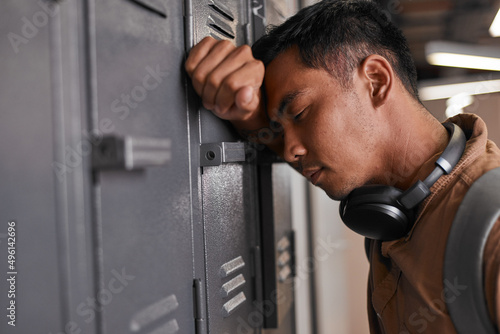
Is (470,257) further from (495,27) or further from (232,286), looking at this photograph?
(495,27)

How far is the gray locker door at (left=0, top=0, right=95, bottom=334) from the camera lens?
61 cm

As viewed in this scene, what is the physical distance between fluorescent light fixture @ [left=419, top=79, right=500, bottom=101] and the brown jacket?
143 inches

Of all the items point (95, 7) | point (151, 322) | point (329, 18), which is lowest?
point (151, 322)

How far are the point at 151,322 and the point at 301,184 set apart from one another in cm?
182

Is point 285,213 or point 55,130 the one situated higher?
point 55,130

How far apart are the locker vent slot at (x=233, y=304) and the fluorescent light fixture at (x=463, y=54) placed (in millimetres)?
Answer: 3157

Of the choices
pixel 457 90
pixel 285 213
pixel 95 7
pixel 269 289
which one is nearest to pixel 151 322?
pixel 95 7

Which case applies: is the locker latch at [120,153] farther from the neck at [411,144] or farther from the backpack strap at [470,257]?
the neck at [411,144]

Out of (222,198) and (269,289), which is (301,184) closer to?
(269,289)

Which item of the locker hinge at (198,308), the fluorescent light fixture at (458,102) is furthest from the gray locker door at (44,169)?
the fluorescent light fixture at (458,102)

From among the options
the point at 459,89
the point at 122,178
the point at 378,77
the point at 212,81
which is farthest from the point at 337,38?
the point at 459,89

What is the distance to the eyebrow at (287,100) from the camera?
46.4 inches

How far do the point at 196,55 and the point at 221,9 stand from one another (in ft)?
0.82

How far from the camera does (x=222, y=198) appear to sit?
1.08 meters
